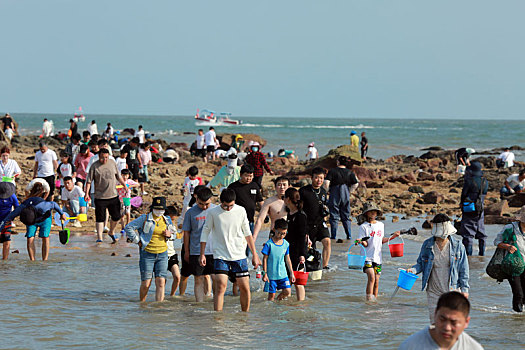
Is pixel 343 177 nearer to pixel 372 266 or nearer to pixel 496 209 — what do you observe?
pixel 372 266

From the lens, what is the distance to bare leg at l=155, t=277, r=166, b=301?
934cm

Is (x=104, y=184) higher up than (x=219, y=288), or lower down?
higher up

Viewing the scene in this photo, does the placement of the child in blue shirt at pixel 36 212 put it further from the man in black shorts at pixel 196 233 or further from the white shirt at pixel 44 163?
the white shirt at pixel 44 163

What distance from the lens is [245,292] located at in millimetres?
8922

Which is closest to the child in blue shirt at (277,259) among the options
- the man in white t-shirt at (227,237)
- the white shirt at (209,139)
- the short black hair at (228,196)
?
the man in white t-shirt at (227,237)

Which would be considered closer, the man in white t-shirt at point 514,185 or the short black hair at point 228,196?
the short black hair at point 228,196

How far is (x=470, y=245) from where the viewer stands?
13.6m

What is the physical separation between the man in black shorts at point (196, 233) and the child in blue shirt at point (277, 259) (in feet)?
2.32

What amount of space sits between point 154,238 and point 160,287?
0.70m

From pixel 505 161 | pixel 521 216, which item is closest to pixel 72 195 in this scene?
pixel 521 216

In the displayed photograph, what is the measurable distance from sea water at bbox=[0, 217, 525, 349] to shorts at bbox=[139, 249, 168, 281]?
491 mm

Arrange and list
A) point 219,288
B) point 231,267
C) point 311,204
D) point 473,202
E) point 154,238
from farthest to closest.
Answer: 1. point 473,202
2. point 311,204
3. point 154,238
4. point 219,288
5. point 231,267

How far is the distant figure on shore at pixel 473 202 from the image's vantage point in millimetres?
12898

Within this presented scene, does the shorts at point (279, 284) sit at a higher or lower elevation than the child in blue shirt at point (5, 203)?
lower
